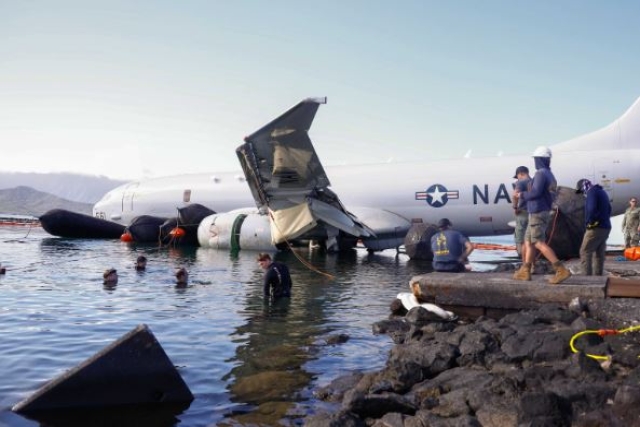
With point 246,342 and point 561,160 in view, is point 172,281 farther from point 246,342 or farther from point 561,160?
point 561,160

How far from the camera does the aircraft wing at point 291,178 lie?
65.7 ft

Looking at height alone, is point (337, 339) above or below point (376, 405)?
below

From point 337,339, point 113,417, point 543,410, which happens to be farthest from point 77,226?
point 543,410

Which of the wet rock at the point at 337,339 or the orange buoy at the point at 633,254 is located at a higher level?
the orange buoy at the point at 633,254

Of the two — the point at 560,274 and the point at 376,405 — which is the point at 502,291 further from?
the point at 376,405

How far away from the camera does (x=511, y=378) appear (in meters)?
5.77

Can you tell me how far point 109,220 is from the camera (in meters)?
37.9

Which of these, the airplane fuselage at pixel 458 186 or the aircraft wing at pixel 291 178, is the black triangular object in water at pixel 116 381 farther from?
the airplane fuselage at pixel 458 186

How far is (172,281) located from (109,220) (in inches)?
933

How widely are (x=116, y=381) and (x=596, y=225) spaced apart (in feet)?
29.1

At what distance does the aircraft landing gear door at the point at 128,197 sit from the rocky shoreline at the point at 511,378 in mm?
31084

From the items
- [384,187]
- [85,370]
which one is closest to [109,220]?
[384,187]

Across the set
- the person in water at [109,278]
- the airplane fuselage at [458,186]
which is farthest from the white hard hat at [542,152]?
the airplane fuselage at [458,186]

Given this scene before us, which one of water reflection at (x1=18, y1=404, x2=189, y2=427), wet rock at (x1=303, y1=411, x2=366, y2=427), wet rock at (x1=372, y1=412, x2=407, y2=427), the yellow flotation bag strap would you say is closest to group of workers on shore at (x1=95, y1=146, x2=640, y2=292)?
the yellow flotation bag strap
